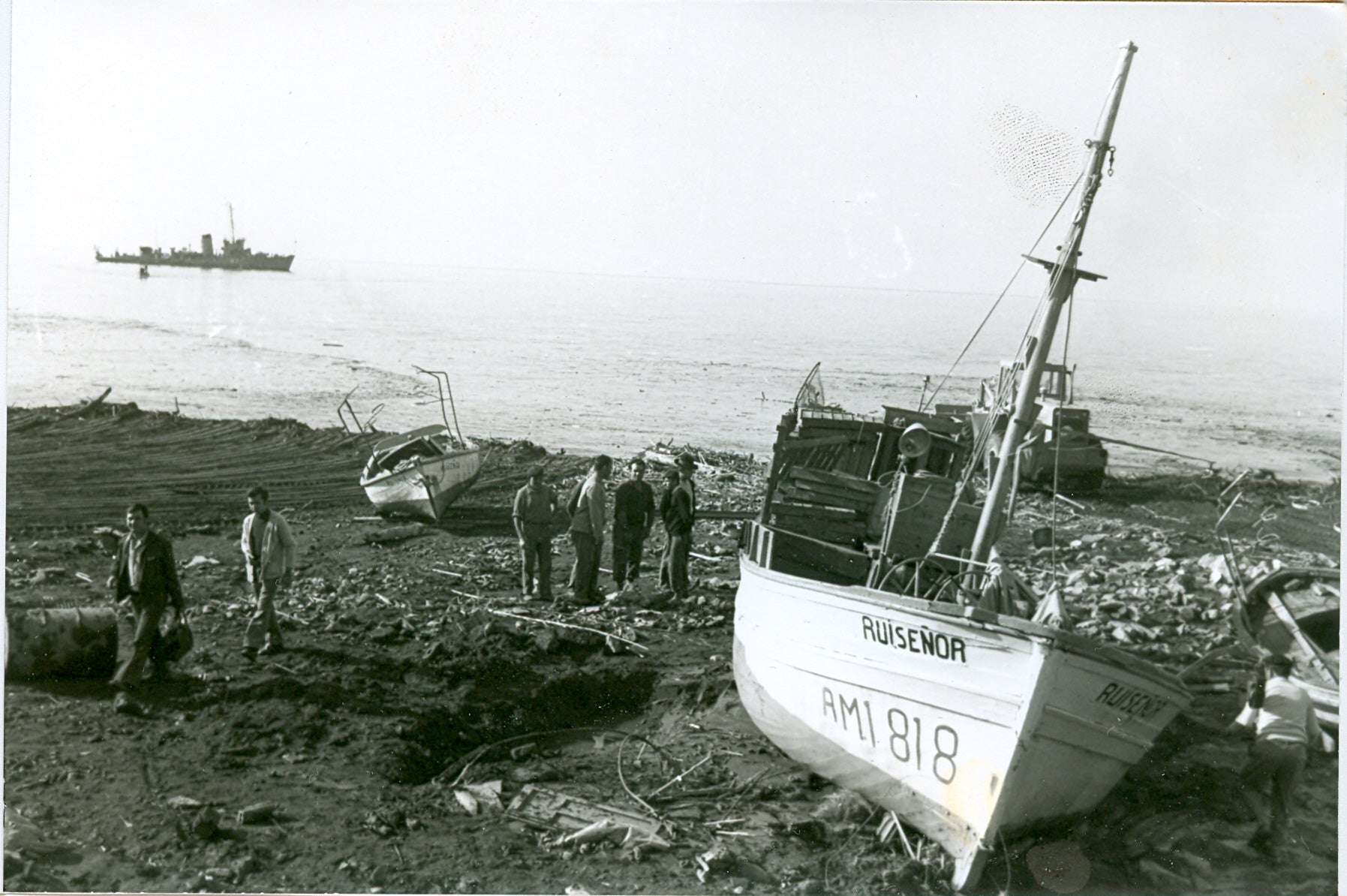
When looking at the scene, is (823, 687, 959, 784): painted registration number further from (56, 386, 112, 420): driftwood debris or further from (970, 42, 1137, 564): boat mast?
(56, 386, 112, 420): driftwood debris

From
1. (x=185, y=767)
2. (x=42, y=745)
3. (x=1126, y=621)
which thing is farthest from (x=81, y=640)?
(x=1126, y=621)

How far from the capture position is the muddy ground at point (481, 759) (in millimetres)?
6051

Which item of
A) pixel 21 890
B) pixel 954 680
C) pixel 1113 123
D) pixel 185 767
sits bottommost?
pixel 21 890

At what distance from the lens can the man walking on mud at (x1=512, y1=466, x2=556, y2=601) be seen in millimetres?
10359

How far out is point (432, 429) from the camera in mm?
16344

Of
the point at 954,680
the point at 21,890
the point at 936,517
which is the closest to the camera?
the point at 21,890

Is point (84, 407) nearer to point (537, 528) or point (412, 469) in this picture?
point (412, 469)

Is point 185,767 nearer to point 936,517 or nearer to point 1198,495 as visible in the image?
point 936,517

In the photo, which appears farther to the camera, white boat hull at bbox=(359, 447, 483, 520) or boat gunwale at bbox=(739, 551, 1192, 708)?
white boat hull at bbox=(359, 447, 483, 520)

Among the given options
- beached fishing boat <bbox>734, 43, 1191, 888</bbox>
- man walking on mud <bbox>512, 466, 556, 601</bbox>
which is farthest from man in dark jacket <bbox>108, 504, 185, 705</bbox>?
beached fishing boat <bbox>734, 43, 1191, 888</bbox>

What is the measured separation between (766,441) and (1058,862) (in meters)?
16.8

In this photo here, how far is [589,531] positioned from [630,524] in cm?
64

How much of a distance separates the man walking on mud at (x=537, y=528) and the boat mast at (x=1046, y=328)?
4548mm

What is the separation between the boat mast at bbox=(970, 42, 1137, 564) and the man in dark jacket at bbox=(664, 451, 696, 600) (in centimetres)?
379
